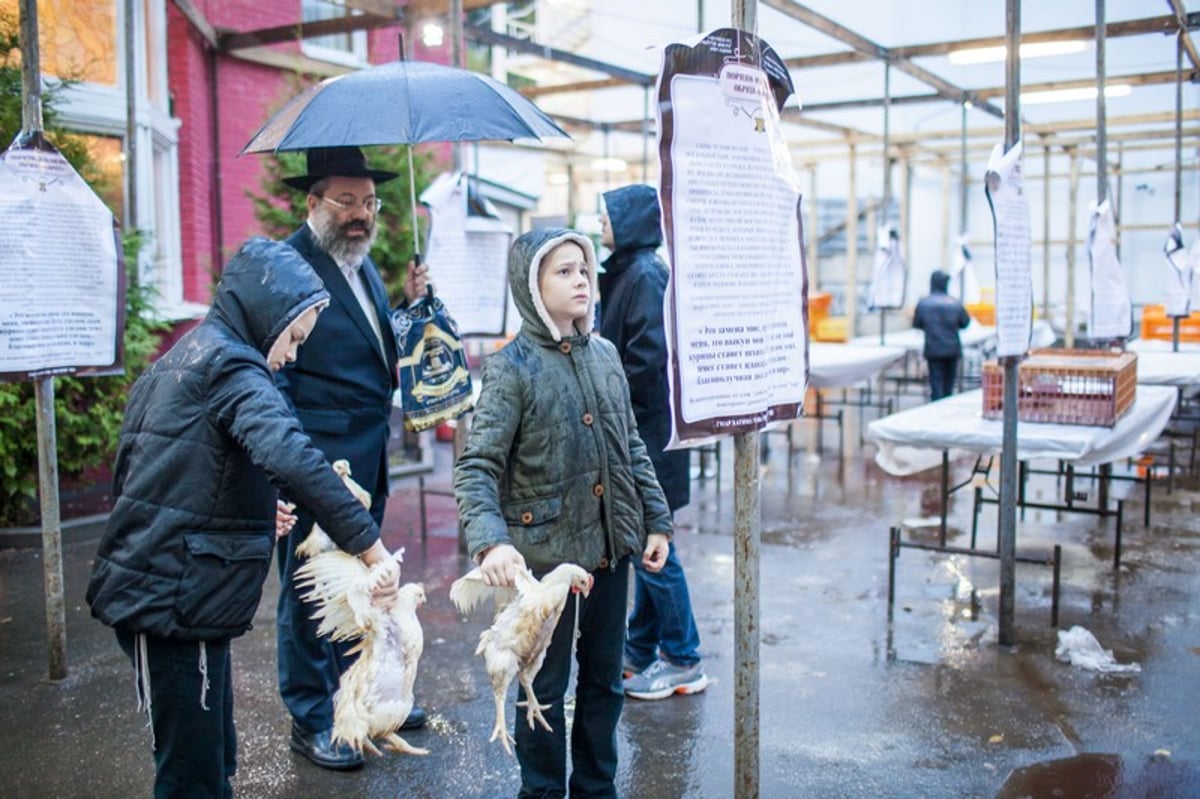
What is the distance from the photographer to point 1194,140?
18.0 meters

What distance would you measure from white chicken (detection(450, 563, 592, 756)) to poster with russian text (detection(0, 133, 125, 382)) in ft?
8.90

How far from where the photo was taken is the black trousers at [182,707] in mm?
2736

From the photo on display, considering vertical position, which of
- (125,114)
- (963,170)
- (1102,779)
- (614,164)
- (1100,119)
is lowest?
(1102,779)

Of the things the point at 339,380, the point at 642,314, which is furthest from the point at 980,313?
the point at 339,380

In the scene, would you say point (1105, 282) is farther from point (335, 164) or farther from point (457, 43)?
point (335, 164)

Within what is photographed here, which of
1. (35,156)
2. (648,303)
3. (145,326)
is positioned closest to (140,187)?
(145,326)

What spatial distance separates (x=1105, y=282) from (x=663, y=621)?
517 centimetres

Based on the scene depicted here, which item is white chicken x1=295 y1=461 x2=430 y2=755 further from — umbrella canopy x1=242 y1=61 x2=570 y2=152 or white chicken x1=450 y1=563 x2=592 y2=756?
umbrella canopy x1=242 y1=61 x2=570 y2=152

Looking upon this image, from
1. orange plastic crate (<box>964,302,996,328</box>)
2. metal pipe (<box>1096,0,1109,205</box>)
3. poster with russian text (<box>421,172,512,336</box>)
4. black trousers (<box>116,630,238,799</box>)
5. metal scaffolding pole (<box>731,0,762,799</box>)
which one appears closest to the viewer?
metal scaffolding pole (<box>731,0,762,799</box>)

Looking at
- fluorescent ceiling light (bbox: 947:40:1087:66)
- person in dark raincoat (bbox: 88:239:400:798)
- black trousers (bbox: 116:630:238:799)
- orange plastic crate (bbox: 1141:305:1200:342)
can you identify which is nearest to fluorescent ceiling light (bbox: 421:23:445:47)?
fluorescent ceiling light (bbox: 947:40:1087:66)

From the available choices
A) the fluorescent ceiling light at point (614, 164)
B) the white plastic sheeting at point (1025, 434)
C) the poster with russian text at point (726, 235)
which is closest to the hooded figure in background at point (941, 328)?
the white plastic sheeting at point (1025, 434)

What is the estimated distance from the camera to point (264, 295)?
2.79m

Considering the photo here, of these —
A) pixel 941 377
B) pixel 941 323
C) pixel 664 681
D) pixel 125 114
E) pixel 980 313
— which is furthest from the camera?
pixel 980 313

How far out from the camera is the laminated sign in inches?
169
